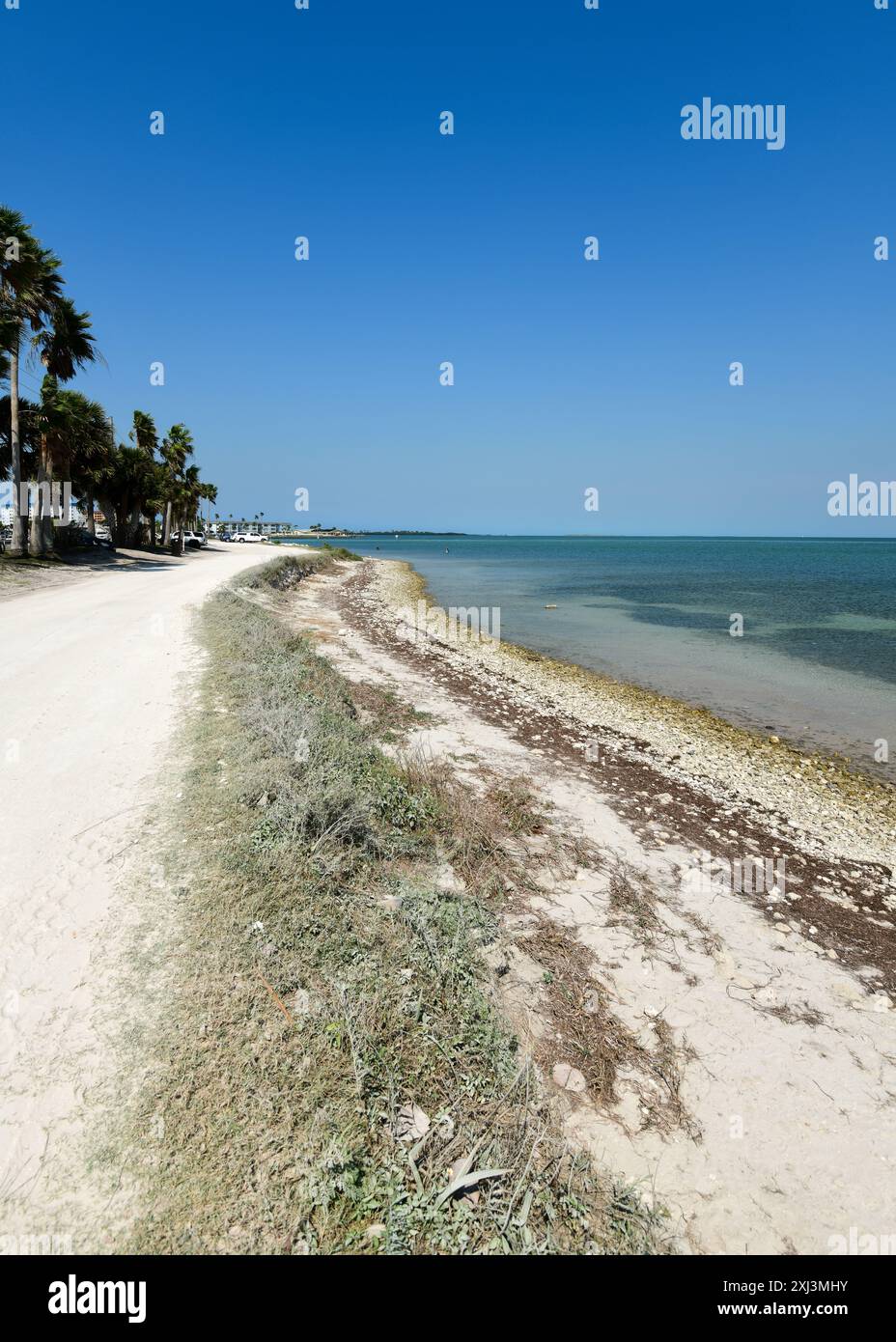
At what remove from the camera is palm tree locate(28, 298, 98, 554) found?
3014cm

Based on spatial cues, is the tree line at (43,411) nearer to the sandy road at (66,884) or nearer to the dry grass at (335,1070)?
the sandy road at (66,884)

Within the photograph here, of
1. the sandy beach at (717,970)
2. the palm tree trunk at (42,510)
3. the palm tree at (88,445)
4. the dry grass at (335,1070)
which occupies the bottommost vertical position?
the sandy beach at (717,970)

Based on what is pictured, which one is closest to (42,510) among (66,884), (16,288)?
(16,288)

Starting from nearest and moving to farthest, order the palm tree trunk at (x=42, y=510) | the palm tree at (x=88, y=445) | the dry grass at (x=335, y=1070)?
the dry grass at (x=335, y=1070) → the palm tree trunk at (x=42, y=510) → the palm tree at (x=88, y=445)

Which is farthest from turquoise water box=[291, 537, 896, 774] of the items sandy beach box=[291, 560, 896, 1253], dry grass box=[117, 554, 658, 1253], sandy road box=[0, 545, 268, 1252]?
sandy road box=[0, 545, 268, 1252]

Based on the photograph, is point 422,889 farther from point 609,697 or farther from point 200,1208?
point 609,697

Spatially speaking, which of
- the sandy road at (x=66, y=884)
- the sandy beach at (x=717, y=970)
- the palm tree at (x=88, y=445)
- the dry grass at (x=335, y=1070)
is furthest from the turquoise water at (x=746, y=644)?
the palm tree at (x=88, y=445)

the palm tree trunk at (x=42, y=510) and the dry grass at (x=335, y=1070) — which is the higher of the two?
the palm tree trunk at (x=42, y=510)

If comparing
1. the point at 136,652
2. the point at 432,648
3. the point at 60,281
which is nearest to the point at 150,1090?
the point at 136,652

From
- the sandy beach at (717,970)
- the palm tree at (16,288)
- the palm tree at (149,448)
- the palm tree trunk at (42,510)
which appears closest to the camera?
the sandy beach at (717,970)

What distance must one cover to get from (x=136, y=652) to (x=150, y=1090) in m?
11.3

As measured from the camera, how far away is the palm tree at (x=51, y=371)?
30.1 metres

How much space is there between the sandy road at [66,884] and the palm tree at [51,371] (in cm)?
2328

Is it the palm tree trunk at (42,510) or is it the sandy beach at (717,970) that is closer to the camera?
the sandy beach at (717,970)
